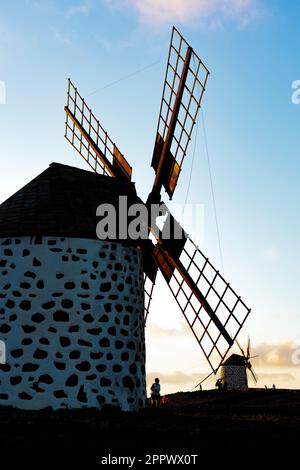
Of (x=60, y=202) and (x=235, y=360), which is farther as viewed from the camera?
(x=235, y=360)

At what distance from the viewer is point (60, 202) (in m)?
14.7

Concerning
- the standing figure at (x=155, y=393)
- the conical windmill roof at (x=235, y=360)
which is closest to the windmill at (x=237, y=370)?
the conical windmill roof at (x=235, y=360)

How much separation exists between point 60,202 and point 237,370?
2368 centimetres

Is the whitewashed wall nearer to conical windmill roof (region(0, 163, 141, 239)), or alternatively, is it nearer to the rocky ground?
conical windmill roof (region(0, 163, 141, 239))

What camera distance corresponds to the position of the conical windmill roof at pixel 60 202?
13.9 metres

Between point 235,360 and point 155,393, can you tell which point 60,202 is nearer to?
point 155,393

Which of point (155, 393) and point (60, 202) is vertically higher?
point (60, 202)

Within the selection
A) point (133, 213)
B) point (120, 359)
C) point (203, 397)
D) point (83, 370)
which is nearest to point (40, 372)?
point (83, 370)

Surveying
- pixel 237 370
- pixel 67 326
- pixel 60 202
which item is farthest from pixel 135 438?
pixel 237 370

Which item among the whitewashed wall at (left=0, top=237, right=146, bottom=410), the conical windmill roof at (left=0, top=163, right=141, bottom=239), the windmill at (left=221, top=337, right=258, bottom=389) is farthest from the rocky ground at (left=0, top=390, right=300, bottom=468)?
the windmill at (left=221, top=337, right=258, bottom=389)

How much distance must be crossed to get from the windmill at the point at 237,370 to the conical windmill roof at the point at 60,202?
2094 cm

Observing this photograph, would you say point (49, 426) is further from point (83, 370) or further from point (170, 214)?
point (170, 214)

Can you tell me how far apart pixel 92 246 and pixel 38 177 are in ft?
9.53
